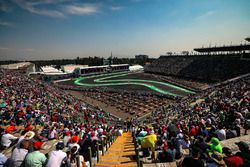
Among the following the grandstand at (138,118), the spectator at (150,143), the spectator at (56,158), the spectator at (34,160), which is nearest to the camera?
the spectator at (34,160)

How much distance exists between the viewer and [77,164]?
225 inches

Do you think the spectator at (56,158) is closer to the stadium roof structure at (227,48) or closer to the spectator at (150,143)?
the spectator at (150,143)

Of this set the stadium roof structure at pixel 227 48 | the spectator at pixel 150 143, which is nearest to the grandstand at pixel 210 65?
the stadium roof structure at pixel 227 48

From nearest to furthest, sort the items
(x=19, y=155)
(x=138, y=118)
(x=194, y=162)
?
(x=194, y=162)
(x=19, y=155)
(x=138, y=118)

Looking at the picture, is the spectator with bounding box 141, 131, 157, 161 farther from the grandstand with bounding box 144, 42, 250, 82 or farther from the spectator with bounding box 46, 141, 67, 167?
the grandstand with bounding box 144, 42, 250, 82

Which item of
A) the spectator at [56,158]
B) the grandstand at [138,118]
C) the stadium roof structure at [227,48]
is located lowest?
the grandstand at [138,118]

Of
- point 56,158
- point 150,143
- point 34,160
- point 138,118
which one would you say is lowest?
point 138,118

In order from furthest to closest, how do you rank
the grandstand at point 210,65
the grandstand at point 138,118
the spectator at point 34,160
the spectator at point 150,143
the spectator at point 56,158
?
the grandstand at point 210,65 → the spectator at point 150,143 → the grandstand at point 138,118 → the spectator at point 56,158 → the spectator at point 34,160

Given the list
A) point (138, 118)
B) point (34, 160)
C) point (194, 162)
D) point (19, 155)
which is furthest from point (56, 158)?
point (138, 118)

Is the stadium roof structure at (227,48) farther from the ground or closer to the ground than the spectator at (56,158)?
farther from the ground

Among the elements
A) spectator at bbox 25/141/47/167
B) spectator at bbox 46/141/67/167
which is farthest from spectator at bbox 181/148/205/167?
spectator at bbox 25/141/47/167

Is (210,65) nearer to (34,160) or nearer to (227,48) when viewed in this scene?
(227,48)

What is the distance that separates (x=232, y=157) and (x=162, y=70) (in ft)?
248

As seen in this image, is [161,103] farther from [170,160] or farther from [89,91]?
[170,160]
